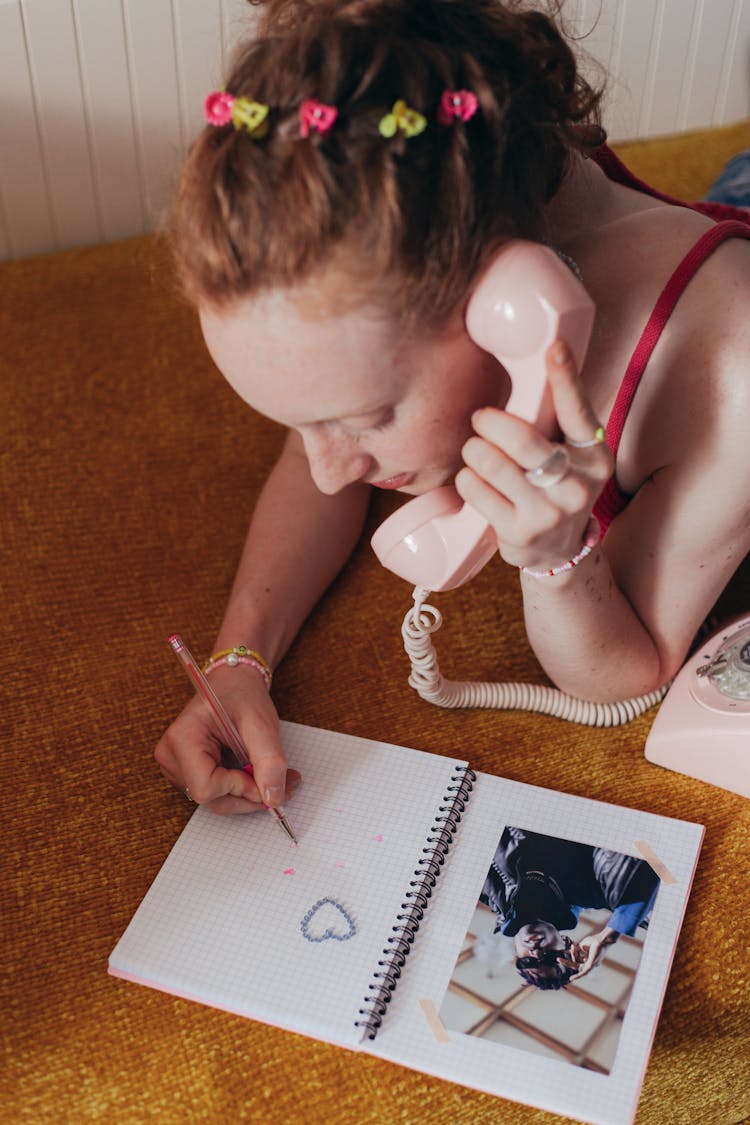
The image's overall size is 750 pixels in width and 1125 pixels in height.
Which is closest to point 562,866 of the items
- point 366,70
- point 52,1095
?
point 52,1095

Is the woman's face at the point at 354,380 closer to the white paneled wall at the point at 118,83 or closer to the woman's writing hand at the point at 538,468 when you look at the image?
the woman's writing hand at the point at 538,468

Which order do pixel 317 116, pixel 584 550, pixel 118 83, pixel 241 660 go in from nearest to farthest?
pixel 317 116 < pixel 584 550 < pixel 241 660 < pixel 118 83

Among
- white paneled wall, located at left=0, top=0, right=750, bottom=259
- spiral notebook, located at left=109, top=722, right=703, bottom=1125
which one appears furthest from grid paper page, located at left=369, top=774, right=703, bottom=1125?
white paneled wall, located at left=0, top=0, right=750, bottom=259

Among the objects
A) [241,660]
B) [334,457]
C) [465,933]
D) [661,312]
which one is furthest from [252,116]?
[465,933]

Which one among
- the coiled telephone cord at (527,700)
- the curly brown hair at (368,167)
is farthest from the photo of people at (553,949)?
the curly brown hair at (368,167)

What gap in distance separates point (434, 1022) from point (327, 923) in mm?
118

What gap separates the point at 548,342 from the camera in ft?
2.78

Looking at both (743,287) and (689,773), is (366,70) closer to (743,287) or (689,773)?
(743,287)

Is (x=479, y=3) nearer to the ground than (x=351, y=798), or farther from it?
farther from it

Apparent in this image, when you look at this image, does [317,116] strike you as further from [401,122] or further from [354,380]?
[354,380]

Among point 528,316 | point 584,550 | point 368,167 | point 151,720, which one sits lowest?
point 151,720

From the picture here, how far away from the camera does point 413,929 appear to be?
0.94 meters

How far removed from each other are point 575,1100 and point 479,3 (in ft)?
2.64

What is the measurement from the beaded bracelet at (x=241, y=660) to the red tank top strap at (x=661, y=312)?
0.39 meters
